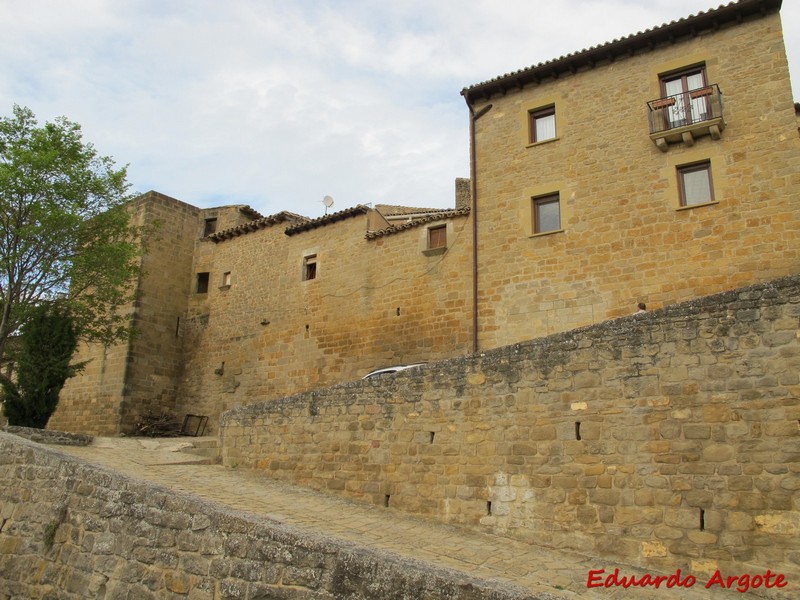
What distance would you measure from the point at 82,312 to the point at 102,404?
14.8ft

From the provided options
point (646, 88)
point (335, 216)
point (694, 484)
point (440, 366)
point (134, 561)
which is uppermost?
point (646, 88)

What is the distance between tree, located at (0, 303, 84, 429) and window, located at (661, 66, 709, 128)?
16781 mm

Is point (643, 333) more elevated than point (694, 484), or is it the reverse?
point (643, 333)

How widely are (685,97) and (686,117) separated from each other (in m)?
0.58

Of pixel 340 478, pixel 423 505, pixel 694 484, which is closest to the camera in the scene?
pixel 694 484

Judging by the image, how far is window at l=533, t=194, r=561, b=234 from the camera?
661 inches

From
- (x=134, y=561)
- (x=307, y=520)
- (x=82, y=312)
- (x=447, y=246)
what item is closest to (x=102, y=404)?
(x=82, y=312)

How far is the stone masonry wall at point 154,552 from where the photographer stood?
4.31 meters

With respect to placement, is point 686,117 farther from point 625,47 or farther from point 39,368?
point 39,368

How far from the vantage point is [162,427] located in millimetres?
23156

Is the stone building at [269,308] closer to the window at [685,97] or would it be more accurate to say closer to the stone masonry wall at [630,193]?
the stone masonry wall at [630,193]

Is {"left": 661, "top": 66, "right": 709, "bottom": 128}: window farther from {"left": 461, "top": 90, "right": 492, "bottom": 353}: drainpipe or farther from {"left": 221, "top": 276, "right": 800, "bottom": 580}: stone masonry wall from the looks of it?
{"left": 221, "top": 276, "right": 800, "bottom": 580}: stone masonry wall

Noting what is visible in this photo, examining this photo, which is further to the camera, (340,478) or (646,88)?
(646,88)

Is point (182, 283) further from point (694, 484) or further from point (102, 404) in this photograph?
point (694, 484)
